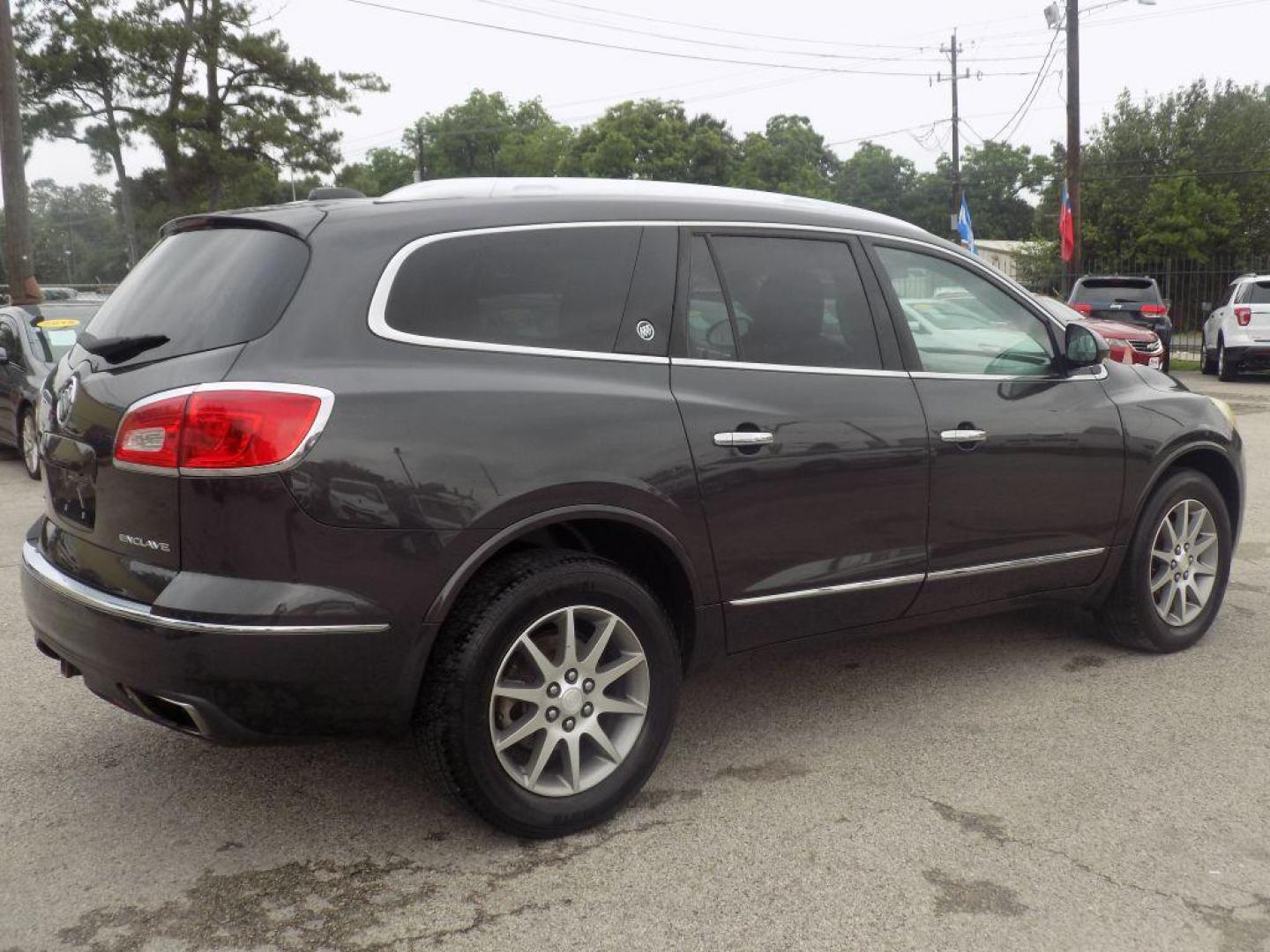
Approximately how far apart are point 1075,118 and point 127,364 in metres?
24.6

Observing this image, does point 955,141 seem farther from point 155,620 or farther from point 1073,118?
point 155,620

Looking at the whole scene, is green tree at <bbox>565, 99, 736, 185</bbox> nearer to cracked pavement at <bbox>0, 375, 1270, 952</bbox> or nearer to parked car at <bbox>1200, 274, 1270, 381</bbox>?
parked car at <bbox>1200, 274, 1270, 381</bbox>

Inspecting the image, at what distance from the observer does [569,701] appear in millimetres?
3391

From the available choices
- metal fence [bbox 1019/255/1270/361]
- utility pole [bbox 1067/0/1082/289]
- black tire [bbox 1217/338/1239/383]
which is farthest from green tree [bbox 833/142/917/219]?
black tire [bbox 1217/338/1239/383]

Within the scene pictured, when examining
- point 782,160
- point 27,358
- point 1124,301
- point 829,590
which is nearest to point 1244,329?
point 1124,301

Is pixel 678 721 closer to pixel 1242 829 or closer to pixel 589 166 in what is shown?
pixel 1242 829

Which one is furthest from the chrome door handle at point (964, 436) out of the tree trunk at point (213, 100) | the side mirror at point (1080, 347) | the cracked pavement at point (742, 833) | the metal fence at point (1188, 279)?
the tree trunk at point (213, 100)

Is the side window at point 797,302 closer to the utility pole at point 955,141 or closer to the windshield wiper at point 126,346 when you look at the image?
the windshield wiper at point 126,346

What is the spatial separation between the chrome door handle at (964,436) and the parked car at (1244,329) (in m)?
17.4

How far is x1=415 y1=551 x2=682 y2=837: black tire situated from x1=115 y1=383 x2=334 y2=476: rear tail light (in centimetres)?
61

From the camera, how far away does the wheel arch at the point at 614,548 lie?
3.17m

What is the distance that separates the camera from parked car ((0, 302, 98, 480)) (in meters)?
10.9

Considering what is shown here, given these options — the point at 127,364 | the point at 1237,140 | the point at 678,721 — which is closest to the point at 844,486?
the point at 678,721

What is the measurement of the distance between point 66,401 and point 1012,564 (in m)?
3.10
